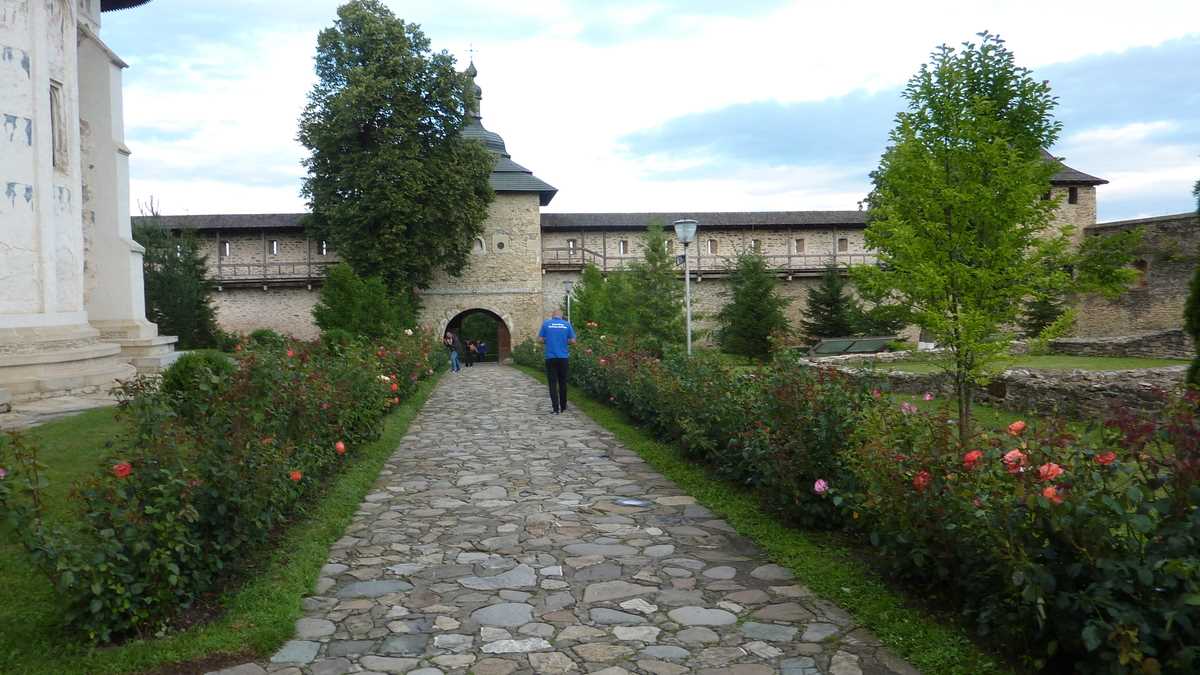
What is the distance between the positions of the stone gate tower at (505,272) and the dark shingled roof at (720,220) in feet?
4.51

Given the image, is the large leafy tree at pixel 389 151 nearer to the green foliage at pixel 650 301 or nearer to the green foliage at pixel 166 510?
the green foliage at pixel 650 301

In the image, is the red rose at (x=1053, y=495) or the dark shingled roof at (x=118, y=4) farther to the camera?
the dark shingled roof at (x=118, y=4)

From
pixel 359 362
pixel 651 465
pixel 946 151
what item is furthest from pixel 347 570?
pixel 946 151

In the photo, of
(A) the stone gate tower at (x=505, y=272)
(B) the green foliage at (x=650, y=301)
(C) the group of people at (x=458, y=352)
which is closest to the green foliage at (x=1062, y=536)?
(B) the green foliage at (x=650, y=301)

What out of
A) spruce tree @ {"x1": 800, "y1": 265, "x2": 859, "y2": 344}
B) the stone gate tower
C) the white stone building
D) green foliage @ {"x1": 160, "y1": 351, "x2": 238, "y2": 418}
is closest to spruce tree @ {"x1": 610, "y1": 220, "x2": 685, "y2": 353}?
spruce tree @ {"x1": 800, "y1": 265, "x2": 859, "y2": 344}

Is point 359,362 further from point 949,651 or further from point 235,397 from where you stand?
point 949,651

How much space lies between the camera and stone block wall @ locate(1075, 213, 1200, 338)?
2530 centimetres

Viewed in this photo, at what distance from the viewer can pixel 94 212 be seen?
1524cm

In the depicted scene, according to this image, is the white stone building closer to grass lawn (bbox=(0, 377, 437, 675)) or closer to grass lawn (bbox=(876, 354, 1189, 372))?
grass lawn (bbox=(0, 377, 437, 675))

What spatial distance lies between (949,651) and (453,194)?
24944mm

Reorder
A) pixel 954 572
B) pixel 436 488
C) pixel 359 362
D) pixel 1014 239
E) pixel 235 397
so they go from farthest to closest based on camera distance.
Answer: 1. pixel 359 362
2. pixel 1014 239
3. pixel 436 488
4. pixel 235 397
5. pixel 954 572

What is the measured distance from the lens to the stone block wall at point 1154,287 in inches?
996

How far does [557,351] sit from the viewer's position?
36.8ft

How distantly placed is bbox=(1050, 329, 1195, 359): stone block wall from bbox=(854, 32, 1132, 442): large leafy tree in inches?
460
